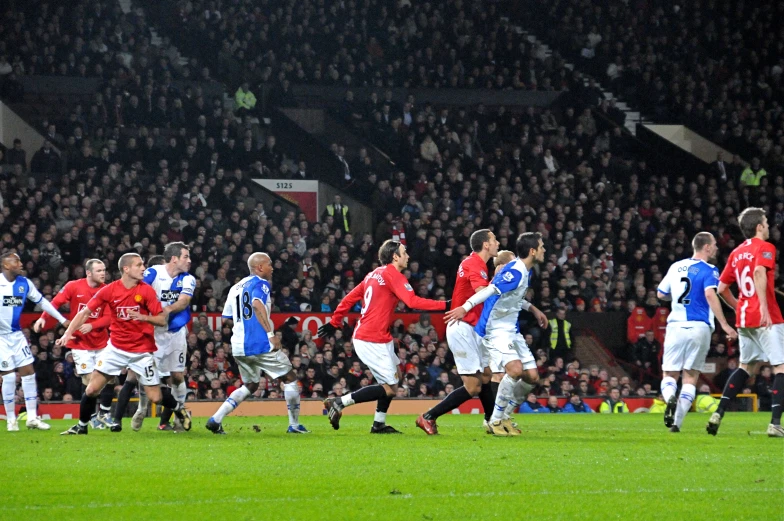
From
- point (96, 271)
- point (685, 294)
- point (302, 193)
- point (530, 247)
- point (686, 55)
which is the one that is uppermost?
point (686, 55)

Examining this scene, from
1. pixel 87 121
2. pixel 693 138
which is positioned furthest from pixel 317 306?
pixel 693 138

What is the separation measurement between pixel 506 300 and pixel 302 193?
1810 centimetres

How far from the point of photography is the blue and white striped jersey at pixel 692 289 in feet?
44.4

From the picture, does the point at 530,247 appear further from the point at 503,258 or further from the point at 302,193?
the point at 302,193

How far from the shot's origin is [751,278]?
41.1ft

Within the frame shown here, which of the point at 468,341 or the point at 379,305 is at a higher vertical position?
the point at 379,305

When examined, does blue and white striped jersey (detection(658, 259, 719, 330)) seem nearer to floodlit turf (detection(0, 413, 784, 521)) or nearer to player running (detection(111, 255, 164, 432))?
floodlit turf (detection(0, 413, 784, 521))

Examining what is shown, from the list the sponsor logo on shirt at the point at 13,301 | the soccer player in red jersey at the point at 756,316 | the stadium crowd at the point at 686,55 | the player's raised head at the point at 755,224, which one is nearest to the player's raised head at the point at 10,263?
the sponsor logo on shirt at the point at 13,301

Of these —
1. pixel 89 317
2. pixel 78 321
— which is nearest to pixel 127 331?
pixel 78 321

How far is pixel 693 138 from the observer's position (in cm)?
3450

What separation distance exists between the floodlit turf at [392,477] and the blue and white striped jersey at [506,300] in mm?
1231

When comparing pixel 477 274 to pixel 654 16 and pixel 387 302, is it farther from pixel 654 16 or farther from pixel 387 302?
pixel 654 16

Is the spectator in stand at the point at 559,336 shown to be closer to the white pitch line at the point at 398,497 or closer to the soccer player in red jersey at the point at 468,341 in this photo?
the soccer player in red jersey at the point at 468,341

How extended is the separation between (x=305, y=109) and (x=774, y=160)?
13.6m
